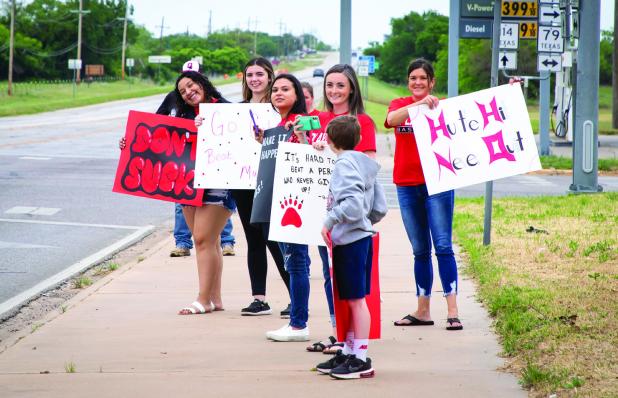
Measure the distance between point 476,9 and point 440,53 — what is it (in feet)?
285

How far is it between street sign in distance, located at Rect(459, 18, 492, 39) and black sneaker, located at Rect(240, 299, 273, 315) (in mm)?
13634

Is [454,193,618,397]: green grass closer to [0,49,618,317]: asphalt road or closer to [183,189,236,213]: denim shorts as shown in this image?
[183,189,236,213]: denim shorts

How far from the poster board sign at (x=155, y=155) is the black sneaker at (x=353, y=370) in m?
2.81

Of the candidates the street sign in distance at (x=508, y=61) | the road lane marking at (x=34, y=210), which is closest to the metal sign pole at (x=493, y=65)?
the road lane marking at (x=34, y=210)

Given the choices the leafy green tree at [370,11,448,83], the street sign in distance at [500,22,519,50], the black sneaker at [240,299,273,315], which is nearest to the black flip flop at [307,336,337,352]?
the black sneaker at [240,299,273,315]

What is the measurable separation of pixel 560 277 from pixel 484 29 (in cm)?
1360

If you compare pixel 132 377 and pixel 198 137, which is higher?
pixel 198 137

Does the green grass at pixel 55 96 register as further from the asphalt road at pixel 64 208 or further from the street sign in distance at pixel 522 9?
the street sign in distance at pixel 522 9

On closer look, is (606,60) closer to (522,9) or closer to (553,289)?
(522,9)

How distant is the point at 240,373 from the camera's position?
637 cm

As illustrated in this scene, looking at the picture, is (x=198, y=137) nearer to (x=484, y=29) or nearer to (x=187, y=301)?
(x=187, y=301)

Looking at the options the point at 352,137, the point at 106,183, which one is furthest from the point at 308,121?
the point at 106,183

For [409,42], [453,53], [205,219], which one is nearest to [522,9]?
[453,53]

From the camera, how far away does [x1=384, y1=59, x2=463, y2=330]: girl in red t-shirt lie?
765 centimetres
